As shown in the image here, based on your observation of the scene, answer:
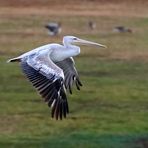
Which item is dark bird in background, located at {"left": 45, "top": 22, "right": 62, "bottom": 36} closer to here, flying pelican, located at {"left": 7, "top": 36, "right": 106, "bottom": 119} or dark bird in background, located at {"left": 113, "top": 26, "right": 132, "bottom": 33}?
dark bird in background, located at {"left": 113, "top": 26, "right": 132, "bottom": 33}

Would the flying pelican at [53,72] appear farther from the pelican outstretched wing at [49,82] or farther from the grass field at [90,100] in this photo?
the grass field at [90,100]

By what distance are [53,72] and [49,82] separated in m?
0.15

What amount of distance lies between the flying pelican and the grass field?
184cm

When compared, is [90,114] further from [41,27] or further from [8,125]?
[41,27]

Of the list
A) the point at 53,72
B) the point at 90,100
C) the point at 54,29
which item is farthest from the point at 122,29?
the point at 53,72

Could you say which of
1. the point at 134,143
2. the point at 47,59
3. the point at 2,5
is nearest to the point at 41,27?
the point at 2,5

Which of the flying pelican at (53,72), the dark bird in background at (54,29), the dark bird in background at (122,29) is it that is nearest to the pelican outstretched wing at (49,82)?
the flying pelican at (53,72)

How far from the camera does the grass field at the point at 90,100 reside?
49.1 ft

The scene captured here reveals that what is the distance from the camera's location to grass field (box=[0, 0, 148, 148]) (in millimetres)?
14953

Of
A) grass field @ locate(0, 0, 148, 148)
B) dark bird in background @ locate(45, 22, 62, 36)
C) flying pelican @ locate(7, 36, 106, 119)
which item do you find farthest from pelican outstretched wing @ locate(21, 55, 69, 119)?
dark bird in background @ locate(45, 22, 62, 36)

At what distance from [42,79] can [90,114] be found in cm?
610

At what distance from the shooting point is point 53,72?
36.8 ft

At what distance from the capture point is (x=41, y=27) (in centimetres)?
3938

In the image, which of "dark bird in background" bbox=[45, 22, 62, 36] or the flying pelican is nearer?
the flying pelican
